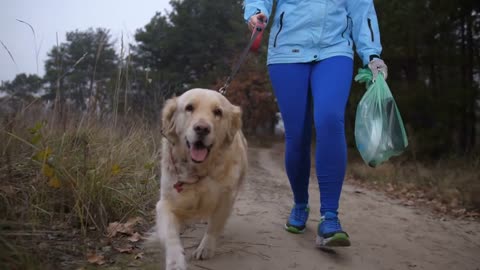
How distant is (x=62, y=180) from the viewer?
281 cm

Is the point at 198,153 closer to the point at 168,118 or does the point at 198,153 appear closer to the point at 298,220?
the point at 168,118

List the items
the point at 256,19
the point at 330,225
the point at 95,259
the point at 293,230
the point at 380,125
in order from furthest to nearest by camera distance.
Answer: the point at 293,230 < the point at 256,19 < the point at 380,125 < the point at 330,225 < the point at 95,259

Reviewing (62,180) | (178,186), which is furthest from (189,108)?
(62,180)

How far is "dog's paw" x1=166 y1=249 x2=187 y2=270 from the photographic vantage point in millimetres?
2215

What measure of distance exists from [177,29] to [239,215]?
23.6 m

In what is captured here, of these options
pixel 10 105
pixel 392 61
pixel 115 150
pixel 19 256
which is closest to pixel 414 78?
pixel 392 61

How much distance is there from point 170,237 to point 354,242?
147 cm

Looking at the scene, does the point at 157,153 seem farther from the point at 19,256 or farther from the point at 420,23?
the point at 420,23

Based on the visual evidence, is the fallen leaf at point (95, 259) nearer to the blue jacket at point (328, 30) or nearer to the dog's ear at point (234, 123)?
the dog's ear at point (234, 123)

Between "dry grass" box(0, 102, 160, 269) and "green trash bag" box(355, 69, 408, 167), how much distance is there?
1.78 m

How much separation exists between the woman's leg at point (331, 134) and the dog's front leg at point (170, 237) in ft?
3.31

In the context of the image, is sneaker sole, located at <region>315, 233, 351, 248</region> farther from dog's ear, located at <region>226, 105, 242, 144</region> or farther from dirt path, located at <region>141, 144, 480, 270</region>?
dog's ear, located at <region>226, 105, 242, 144</region>

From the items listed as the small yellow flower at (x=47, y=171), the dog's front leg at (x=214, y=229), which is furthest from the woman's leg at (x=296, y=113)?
the small yellow flower at (x=47, y=171)

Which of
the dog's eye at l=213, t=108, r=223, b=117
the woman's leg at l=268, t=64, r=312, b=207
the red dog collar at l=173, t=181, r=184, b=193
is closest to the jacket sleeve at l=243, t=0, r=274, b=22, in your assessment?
the woman's leg at l=268, t=64, r=312, b=207
